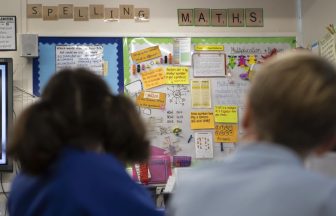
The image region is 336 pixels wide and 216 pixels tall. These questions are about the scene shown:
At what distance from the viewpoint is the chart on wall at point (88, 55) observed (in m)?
3.04

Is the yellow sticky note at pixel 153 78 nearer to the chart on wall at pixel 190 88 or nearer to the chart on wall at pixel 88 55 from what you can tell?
the chart on wall at pixel 190 88

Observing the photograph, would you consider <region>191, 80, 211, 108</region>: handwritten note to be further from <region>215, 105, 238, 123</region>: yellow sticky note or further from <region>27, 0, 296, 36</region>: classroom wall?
<region>27, 0, 296, 36</region>: classroom wall

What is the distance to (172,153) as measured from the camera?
3.05 meters

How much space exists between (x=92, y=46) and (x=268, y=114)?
92.4 inches

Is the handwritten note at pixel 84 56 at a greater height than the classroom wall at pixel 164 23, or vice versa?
the classroom wall at pixel 164 23

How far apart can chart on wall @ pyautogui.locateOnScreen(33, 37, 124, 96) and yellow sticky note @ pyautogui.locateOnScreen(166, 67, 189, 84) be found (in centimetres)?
30

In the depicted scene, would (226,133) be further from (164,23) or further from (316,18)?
(316,18)

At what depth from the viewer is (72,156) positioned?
1000 millimetres

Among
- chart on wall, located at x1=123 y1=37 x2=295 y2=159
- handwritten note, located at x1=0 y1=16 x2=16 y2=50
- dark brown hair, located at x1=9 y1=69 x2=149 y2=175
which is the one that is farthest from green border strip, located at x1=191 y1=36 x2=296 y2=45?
dark brown hair, located at x1=9 y1=69 x2=149 y2=175

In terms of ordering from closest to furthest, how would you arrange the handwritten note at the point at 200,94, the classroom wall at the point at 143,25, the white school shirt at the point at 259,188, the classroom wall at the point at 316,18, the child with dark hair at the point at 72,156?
the white school shirt at the point at 259,188
the child with dark hair at the point at 72,156
the classroom wall at the point at 316,18
the classroom wall at the point at 143,25
the handwritten note at the point at 200,94

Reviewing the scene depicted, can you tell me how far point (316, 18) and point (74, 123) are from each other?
7.84 ft

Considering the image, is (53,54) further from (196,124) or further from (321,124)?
(321,124)

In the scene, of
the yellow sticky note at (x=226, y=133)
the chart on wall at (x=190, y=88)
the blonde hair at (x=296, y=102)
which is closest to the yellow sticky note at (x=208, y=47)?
the chart on wall at (x=190, y=88)

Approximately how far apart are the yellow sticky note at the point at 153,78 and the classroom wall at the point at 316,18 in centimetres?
98
